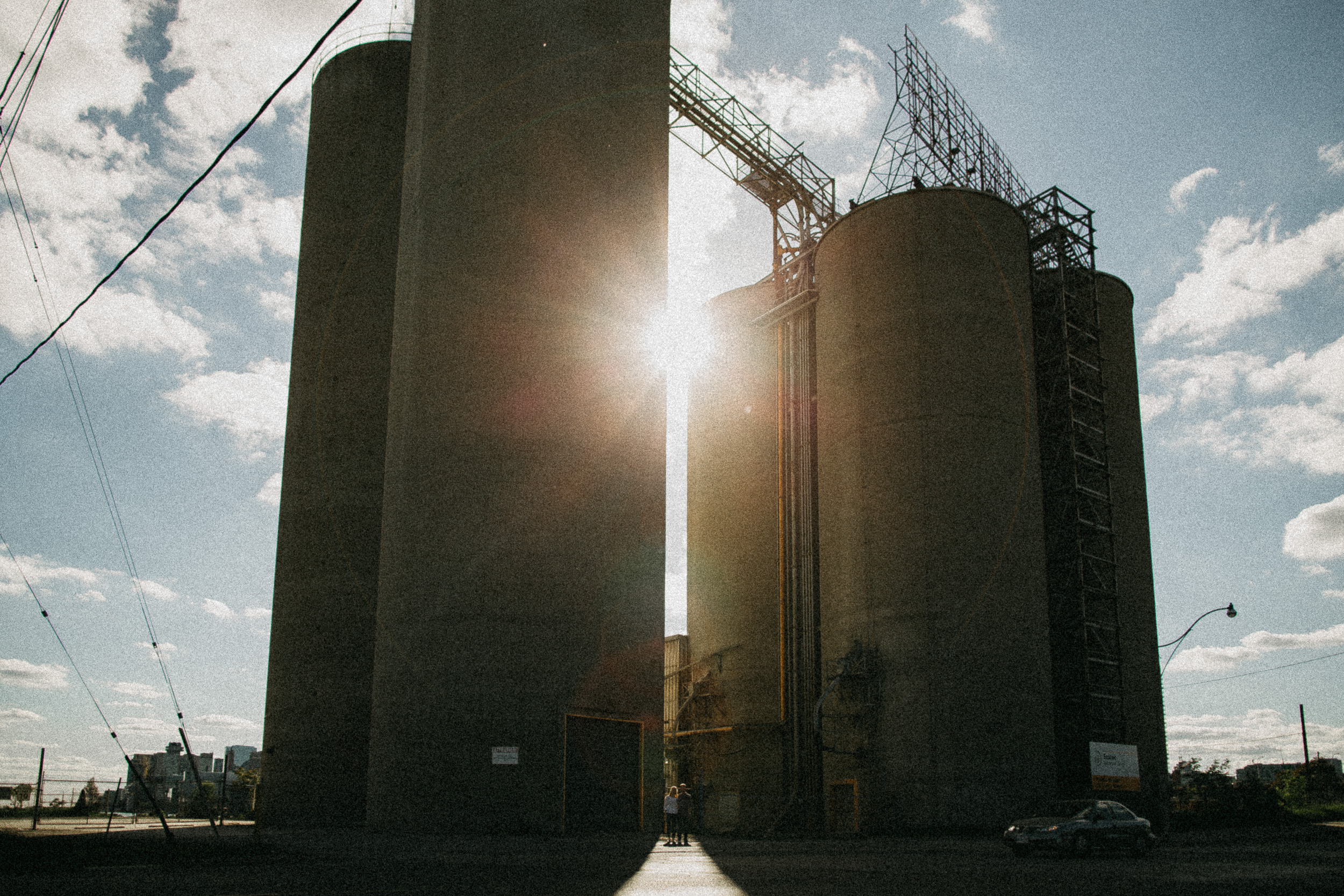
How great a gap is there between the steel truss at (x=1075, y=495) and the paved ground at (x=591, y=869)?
11.1 meters

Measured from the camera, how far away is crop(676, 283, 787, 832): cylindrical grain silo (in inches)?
1588

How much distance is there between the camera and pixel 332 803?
30953 millimetres

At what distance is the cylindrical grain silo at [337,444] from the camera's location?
31.7m

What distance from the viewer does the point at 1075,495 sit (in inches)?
1455

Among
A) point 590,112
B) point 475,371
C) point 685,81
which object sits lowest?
point 475,371

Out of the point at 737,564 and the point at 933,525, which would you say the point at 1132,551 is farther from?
the point at 737,564

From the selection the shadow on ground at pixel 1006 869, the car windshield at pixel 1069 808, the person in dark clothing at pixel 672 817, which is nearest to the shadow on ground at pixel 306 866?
the shadow on ground at pixel 1006 869

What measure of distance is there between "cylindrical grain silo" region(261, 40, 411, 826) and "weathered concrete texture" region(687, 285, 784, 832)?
15296 millimetres

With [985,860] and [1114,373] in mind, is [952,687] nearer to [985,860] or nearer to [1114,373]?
[985,860]

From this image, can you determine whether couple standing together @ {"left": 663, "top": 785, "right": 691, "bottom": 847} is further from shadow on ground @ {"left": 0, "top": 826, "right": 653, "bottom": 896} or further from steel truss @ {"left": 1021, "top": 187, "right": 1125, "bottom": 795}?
steel truss @ {"left": 1021, "top": 187, "right": 1125, "bottom": 795}

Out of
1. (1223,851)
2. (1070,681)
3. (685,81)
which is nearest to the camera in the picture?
(1223,851)

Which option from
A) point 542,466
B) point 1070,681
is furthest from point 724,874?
point 1070,681

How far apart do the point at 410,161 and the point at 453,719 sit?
15.9 m

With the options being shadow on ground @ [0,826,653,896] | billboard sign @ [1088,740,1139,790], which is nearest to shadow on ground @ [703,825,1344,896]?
shadow on ground @ [0,826,653,896]
